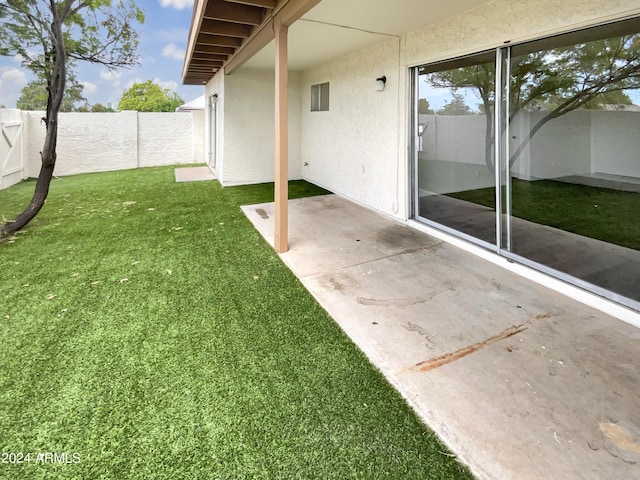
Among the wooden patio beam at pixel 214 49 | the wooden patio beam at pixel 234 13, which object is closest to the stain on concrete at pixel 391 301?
the wooden patio beam at pixel 234 13

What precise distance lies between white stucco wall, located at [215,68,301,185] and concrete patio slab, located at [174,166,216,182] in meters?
1.30

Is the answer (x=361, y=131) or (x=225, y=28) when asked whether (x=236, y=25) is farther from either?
(x=361, y=131)

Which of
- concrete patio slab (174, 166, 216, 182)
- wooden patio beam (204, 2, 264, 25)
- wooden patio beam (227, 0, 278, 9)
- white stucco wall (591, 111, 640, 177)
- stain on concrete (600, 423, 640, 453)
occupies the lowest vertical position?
stain on concrete (600, 423, 640, 453)

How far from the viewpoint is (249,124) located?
9.59m

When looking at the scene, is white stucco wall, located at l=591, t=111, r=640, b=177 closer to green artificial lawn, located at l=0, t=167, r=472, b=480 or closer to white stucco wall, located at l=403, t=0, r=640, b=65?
white stucco wall, located at l=403, t=0, r=640, b=65

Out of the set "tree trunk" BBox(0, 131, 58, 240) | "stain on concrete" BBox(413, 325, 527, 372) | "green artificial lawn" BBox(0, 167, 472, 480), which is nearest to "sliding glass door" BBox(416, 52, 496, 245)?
"stain on concrete" BBox(413, 325, 527, 372)

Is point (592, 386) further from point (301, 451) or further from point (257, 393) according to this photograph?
point (257, 393)

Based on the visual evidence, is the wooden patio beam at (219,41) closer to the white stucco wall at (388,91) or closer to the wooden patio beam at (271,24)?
the wooden patio beam at (271,24)

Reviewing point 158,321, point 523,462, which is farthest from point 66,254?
point 523,462

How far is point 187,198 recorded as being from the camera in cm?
820

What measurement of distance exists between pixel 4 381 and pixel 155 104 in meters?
49.0

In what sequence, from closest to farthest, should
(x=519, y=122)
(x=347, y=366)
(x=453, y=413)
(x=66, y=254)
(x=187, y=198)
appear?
1. (x=453, y=413)
2. (x=347, y=366)
3. (x=519, y=122)
4. (x=66, y=254)
5. (x=187, y=198)

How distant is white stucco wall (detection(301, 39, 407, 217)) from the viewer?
6.31 m

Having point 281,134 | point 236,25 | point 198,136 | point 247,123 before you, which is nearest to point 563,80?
point 281,134
